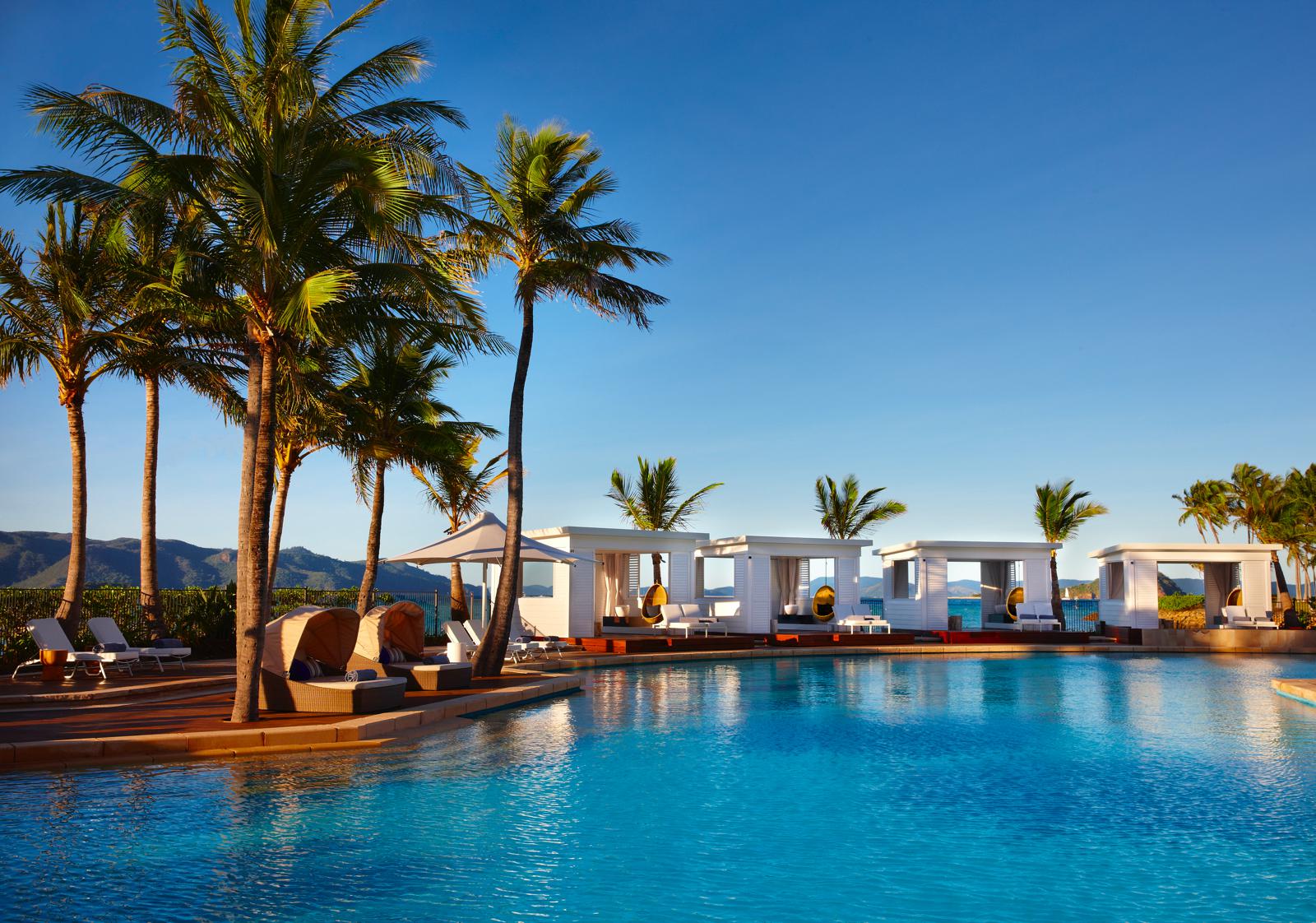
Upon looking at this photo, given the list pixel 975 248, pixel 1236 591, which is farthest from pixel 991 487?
pixel 975 248

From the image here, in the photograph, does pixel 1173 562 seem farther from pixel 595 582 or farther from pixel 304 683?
pixel 304 683

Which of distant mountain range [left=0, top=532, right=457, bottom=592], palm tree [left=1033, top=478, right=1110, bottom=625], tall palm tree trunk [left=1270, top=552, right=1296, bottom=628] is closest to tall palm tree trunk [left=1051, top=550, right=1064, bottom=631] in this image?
palm tree [left=1033, top=478, right=1110, bottom=625]

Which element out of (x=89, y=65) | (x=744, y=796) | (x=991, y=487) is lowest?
(x=744, y=796)

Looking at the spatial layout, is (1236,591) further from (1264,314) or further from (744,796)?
(744,796)

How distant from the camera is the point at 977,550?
2923 centimetres

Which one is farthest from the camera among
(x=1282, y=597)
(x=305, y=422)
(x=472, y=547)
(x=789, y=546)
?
(x=1282, y=597)

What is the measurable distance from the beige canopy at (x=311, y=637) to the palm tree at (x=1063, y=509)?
1156 inches

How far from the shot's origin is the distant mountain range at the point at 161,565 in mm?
91000

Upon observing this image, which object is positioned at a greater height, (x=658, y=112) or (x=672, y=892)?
(x=658, y=112)

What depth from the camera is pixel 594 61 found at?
18.5 meters

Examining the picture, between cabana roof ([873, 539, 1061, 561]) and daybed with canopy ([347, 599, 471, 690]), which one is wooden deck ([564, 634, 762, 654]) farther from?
daybed with canopy ([347, 599, 471, 690])

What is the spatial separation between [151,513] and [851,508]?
25.3m

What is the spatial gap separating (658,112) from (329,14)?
1203cm

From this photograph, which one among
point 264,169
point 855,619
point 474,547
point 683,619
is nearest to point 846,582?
point 855,619
